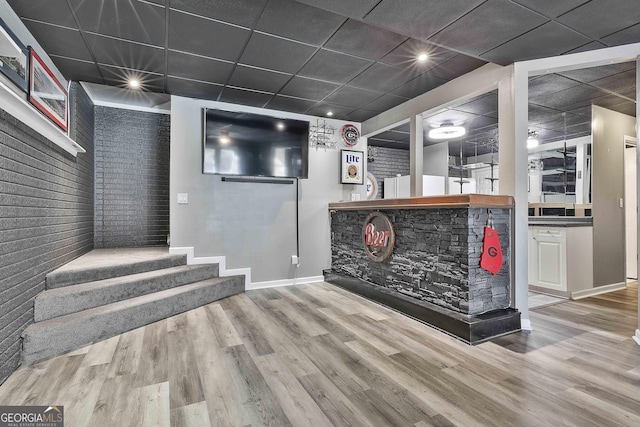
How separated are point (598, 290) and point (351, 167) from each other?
3828 millimetres

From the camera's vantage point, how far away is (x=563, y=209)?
15.8ft

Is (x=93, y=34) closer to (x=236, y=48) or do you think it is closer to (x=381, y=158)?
(x=236, y=48)

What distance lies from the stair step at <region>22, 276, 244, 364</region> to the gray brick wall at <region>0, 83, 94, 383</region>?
0.11 metres

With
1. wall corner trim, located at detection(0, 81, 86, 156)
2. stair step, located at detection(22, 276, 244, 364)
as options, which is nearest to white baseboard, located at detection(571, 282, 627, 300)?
stair step, located at detection(22, 276, 244, 364)

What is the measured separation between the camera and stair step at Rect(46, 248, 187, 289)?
2898 millimetres

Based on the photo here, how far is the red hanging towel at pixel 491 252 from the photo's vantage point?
2.81 meters

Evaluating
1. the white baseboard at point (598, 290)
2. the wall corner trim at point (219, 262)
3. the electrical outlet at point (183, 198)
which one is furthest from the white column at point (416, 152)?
the electrical outlet at point (183, 198)

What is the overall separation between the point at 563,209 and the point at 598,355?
10.2 feet

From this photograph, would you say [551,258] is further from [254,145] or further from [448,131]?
[254,145]

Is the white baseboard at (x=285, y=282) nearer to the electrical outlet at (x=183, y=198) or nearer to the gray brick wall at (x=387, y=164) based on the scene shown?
the electrical outlet at (x=183, y=198)

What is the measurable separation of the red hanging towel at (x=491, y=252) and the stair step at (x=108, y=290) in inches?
129

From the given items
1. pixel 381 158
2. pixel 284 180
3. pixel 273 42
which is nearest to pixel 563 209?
pixel 381 158

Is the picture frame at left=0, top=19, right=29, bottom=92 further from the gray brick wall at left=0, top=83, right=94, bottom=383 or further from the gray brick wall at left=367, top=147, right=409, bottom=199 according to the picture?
the gray brick wall at left=367, top=147, right=409, bottom=199

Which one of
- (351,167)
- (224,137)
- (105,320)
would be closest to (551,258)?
(351,167)
